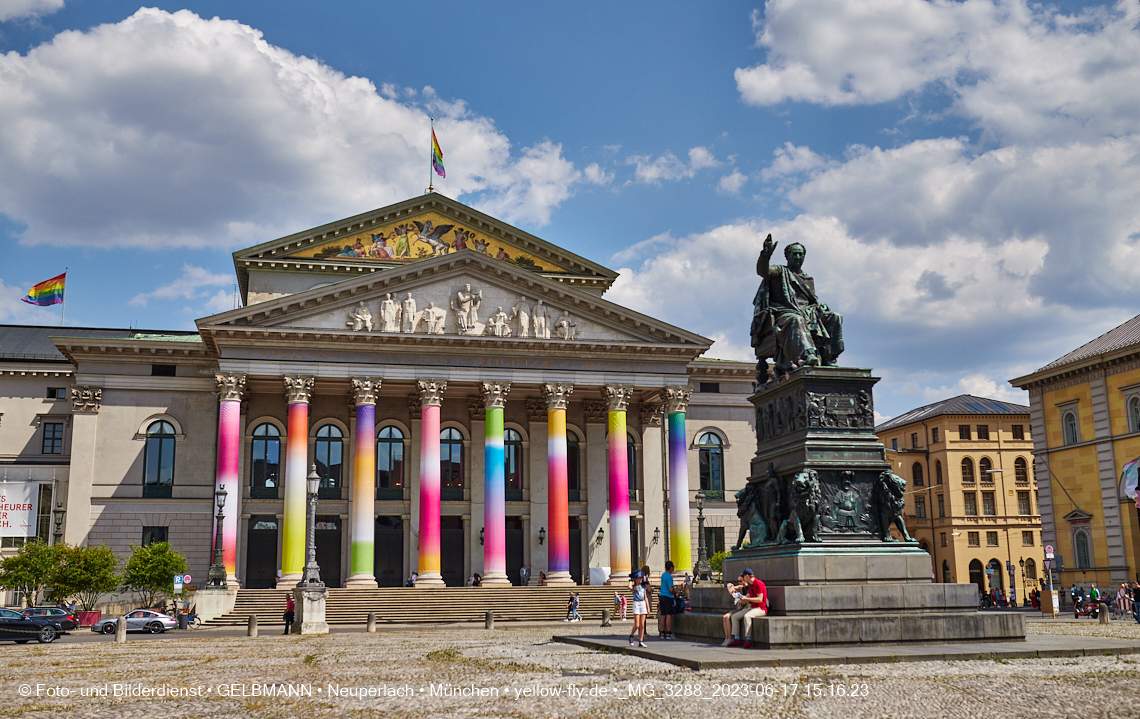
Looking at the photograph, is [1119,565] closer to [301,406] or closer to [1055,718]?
[301,406]

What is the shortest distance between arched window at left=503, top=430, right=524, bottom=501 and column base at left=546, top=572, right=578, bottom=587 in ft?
23.2

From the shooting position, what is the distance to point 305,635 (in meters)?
32.2

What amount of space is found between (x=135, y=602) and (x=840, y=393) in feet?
136

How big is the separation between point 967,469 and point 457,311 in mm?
52227

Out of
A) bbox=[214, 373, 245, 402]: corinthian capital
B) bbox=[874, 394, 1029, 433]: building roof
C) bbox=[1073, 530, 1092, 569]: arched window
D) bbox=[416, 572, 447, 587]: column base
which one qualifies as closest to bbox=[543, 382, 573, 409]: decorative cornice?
bbox=[416, 572, 447, 587]: column base

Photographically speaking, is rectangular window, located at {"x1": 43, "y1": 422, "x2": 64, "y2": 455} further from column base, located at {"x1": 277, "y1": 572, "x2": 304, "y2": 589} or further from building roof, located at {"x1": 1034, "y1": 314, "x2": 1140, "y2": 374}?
building roof, located at {"x1": 1034, "y1": 314, "x2": 1140, "y2": 374}

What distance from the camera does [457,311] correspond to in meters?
47.9

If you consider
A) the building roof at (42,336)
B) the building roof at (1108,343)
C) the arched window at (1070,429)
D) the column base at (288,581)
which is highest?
the building roof at (42,336)

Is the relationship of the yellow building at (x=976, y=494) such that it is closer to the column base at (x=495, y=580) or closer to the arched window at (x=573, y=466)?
the arched window at (x=573, y=466)

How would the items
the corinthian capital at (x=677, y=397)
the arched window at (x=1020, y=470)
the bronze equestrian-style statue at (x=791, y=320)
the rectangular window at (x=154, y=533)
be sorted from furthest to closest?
1. the arched window at (x=1020, y=470)
2. the corinthian capital at (x=677, y=397)
3. the rectangular window at (x=154, y=533)
4. the bronze equestrian-style statue at (x=791, y=320)

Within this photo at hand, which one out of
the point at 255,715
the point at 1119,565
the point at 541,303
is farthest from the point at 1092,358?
the point at 255,715

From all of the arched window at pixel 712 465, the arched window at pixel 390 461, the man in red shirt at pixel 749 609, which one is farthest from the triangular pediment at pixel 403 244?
the man in red shirt at pixel 749 609

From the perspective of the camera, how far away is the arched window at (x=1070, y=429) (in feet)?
167

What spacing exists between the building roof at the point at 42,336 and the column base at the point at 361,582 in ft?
62.1
